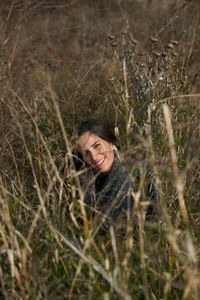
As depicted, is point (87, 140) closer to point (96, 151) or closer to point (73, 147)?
point (96, 151)

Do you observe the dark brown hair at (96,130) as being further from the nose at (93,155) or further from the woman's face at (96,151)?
the nose at (93,155)

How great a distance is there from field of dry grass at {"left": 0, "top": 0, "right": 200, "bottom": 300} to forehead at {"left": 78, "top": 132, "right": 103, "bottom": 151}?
0.06 meters

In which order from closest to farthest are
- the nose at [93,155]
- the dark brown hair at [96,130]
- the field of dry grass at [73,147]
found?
the field of dry grass at [73,147] → the nose at [93,155] → the dark brown hair at [96,130]

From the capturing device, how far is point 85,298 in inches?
39.7

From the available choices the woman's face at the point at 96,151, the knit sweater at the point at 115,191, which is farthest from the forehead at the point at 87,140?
the knit sweater at the point at 115,191

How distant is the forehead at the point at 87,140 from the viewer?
182 centimetres

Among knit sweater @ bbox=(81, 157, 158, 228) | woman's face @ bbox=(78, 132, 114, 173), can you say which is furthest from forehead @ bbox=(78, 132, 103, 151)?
knit sweater @ bbox=(81, 157, 158, 228)

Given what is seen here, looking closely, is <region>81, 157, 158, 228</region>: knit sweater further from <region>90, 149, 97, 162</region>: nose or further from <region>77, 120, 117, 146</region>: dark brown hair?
<region>77, 120, 117, 146</region>: dark brown hair

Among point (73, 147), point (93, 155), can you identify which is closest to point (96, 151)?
point (93, 155)

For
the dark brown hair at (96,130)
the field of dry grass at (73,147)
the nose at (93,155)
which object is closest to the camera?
the field of dry grass at (73,147)

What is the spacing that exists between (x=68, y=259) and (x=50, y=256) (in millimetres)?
91

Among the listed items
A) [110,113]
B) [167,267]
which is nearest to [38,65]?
[110,113]

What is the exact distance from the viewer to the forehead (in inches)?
71.8

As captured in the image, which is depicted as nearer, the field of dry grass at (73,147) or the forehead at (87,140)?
the field of dry grass at (73,147)
